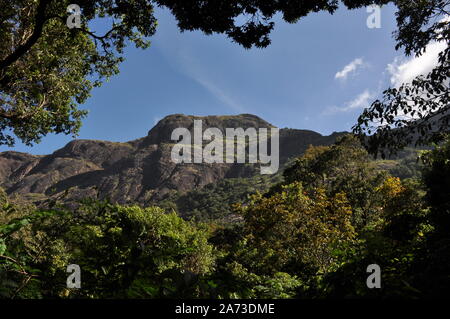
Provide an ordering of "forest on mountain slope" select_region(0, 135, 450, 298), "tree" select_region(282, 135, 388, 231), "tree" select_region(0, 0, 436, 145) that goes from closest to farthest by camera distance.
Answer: "forest on mountain slope" select_region(0, 135, 450, 298), "tree" select_region(0, 0, 436, 145), "tree" select_region(282, 135, 388, 231)

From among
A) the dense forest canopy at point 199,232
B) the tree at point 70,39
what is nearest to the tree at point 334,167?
the dense forest canopy at point 199,232

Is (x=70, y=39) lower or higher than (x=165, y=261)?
higher

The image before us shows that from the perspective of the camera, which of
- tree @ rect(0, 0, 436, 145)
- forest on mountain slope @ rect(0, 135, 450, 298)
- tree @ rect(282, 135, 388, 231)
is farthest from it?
tree @ rect(282, 135, 388, 231)

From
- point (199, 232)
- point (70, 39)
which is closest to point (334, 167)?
point (199, 232)

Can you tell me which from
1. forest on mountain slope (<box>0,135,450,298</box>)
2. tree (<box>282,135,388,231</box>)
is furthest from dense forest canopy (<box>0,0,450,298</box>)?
tree (<box>282,135,388,231</box>)

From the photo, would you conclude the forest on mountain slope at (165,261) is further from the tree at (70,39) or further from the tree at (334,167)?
the tree at (334,167)

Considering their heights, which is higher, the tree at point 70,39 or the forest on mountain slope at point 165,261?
the tree at point 70,39

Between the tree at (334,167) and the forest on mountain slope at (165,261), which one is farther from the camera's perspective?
the tree at (334,167)

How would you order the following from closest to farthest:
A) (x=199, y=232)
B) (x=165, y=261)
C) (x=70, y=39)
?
(x=165, y=261) < (x=70, y=39) < (x=199, y=232)

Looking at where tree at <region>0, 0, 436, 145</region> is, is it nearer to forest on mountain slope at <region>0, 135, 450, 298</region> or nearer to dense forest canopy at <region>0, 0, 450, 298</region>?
dense forest canopy at <region>0, 0, 450, 298</region>

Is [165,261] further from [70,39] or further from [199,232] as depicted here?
[199,232]

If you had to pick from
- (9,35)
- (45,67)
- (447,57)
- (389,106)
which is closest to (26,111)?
(45,67)

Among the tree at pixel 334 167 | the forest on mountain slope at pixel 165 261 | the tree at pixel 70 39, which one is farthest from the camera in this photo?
the tree at pixel 334 167
